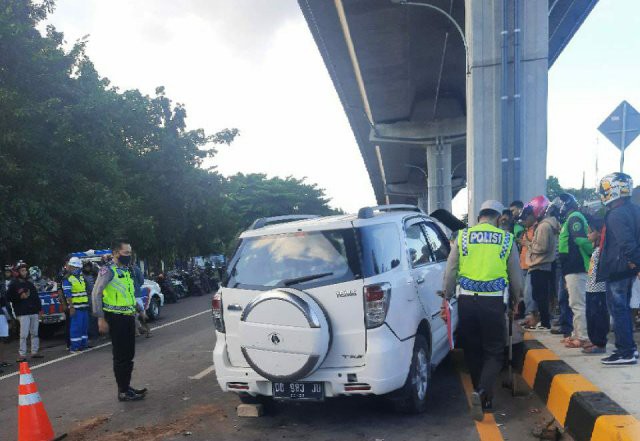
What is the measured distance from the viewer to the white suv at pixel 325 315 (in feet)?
14.4

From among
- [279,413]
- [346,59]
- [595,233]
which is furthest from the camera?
[346,59]

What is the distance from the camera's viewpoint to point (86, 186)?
1598 centimetres

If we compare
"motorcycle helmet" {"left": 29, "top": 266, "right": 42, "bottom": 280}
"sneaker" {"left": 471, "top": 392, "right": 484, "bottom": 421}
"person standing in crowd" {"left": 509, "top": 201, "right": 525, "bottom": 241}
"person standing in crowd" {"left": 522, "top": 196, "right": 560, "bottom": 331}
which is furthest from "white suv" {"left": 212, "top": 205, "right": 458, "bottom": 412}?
"motorcycle helmet" {"left": 29, "top": 266, "right": 42, "bottom": 280}

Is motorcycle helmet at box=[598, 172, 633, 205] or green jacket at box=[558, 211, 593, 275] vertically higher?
motorcycle helmet at box=[598, 172, 633, 205]

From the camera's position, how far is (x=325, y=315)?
446cm

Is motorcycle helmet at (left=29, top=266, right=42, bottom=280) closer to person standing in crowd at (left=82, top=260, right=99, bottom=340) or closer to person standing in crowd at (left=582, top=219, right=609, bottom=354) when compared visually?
person standing in crowd at (left=82, top=260, right=99, bottom=340)

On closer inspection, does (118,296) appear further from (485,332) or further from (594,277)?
(594,277)

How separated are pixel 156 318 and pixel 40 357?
17.2 ft

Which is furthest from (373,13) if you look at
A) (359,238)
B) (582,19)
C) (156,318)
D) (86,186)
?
(359,238)

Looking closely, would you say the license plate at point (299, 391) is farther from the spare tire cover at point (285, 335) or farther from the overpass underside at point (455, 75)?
the overpass underside at point (455, 75)

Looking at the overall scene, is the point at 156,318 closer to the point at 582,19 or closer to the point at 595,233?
the point at 595,233

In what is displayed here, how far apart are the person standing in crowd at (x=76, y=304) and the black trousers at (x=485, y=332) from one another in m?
8.44

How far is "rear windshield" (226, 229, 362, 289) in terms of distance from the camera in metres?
4.57

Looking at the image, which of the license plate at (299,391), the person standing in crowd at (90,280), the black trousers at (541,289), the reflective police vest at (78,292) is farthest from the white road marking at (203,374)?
the person standing in crowd at (90,280)
